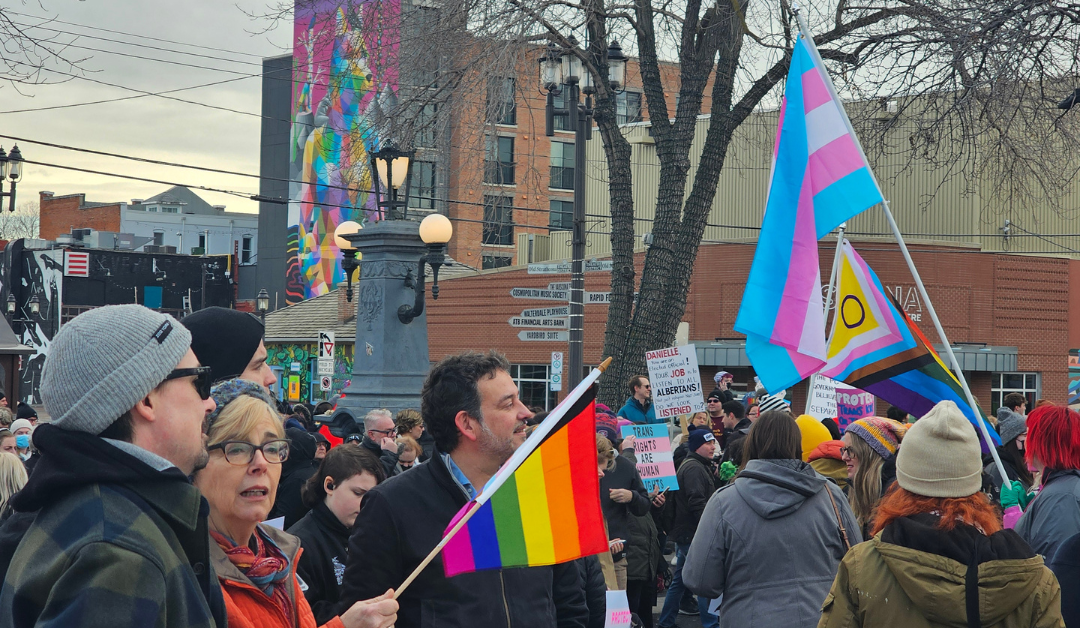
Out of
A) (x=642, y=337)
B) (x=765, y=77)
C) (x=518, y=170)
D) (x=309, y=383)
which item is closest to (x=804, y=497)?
(x=642, y=337)

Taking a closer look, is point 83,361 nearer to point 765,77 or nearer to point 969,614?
point 969,614

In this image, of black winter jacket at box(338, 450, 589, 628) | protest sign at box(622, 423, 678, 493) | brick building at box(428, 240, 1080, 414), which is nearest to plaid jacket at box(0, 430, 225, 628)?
black winter jacket at box(338, 450, 589, 628)

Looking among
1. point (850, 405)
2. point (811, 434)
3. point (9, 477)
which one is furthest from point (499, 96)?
point (9, 477)

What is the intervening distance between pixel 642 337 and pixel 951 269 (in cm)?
1939

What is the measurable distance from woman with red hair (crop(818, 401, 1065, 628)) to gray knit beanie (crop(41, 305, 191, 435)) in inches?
85.4

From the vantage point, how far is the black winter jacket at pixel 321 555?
425 centimetres

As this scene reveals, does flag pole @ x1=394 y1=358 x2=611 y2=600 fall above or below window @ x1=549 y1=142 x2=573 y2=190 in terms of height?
below

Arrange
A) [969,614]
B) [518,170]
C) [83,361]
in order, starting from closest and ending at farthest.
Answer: [83,361]
[969,614]
[518,170]

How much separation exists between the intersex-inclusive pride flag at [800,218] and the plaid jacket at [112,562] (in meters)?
4.89

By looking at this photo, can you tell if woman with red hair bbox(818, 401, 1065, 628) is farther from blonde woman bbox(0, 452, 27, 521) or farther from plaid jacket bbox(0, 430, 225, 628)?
blonde woman bbox(0, 452, 27, 521)

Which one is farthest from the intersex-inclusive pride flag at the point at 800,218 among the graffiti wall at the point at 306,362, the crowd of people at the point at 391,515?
the graffiti wall at the point at 306,362

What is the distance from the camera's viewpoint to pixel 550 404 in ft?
115

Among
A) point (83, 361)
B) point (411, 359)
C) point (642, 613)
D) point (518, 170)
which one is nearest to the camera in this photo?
point (83, 361)

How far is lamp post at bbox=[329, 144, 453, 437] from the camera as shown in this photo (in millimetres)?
12406
